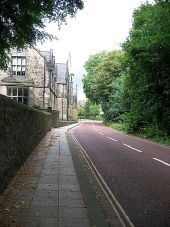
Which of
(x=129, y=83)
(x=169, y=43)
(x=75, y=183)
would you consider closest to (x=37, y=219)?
(x=75, y=183)

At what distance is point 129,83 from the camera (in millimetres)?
35094

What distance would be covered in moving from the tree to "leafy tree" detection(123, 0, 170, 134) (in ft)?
44.1

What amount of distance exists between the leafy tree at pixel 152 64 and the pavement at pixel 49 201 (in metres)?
16.5

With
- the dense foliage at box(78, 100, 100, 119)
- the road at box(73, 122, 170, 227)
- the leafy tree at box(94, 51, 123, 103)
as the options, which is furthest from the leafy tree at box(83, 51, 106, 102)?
the road at box(73, 122, 170, 227)

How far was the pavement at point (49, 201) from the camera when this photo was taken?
21.8ft

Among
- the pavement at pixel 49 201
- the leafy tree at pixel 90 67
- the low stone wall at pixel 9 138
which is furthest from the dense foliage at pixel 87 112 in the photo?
the pavement at pixel 49 201

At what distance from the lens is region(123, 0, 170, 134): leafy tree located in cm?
2583

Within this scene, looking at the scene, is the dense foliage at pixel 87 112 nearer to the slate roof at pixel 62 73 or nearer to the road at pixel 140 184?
the slate roof at pixel 62 73

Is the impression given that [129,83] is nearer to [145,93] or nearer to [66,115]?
[145,93]

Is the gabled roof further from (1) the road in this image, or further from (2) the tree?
(2) the tree

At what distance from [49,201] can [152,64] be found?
72.0ft

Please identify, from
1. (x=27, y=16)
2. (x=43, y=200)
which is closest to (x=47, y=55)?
(x=27, y=16)

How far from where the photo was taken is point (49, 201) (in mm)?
8023

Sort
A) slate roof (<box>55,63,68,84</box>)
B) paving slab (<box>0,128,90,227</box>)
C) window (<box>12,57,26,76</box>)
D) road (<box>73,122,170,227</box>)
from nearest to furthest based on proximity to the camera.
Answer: paving slab (<box>0,128,90,227</box>)
road (<box>73,122,170,227</box>)
window (<box>12,57,26,76</box>)
slate roof (<box>55,63,68,84</box>)
